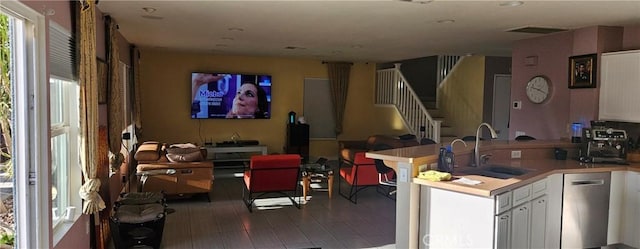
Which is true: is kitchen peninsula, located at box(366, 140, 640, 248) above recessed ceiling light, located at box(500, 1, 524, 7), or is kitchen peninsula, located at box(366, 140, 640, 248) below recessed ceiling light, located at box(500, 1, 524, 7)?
below

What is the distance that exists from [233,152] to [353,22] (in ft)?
16.3

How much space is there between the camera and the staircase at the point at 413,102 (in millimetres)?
8602

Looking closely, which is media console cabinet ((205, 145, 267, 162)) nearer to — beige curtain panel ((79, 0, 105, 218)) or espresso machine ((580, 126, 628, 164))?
beige curtain panel ((79, 0, 105, 218))

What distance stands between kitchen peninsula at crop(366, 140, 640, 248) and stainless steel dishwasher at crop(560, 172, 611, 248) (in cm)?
6

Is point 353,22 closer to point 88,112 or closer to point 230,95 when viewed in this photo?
point 88,112

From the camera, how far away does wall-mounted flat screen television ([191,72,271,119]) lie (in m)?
9.07

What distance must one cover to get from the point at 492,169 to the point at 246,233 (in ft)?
8.54

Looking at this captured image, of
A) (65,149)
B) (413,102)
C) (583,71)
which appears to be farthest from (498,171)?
(413,102)

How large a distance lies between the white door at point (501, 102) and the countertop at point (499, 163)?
5.00 meters

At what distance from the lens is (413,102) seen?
29.8 feet

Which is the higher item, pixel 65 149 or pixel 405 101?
pixel 405 101

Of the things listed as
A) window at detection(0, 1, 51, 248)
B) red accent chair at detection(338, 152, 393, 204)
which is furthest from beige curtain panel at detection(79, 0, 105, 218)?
red accent chair at detection(338, 152, 393, 204)

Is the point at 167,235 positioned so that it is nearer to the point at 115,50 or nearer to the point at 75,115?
the point at 75,115

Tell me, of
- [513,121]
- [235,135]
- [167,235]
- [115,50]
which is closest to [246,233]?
[167,235]
